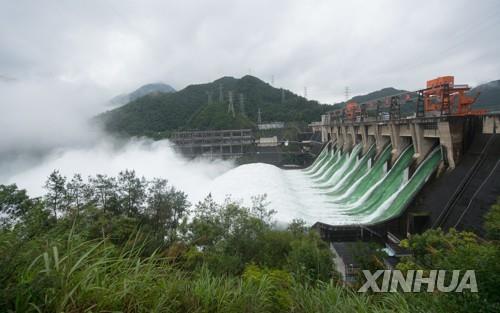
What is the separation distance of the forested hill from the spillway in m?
32.5

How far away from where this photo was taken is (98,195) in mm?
9844


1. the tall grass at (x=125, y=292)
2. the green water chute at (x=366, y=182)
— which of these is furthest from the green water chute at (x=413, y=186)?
the tall grass at (x=125, y=292)

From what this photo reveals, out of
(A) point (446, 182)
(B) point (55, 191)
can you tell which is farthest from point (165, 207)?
(A) point (446, 182)

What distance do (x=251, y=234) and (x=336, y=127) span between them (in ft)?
68.2

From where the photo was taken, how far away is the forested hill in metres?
55.6

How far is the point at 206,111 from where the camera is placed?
57344 mm

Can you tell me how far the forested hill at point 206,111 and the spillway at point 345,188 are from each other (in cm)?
3247

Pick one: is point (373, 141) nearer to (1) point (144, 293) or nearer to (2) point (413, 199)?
(2) point (413, 199)

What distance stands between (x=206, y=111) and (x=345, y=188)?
45232 mm

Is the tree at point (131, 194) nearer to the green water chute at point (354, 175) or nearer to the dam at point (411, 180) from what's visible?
the dam at point (411, 180)

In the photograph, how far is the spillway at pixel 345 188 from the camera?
37.2 ft

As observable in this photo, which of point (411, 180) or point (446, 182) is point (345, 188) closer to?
point (411, 180)

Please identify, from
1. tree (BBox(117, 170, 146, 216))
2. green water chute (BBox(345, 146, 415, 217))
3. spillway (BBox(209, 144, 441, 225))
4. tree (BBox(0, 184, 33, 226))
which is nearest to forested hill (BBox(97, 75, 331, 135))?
spillway (BBox(209, 144, 441, 225))

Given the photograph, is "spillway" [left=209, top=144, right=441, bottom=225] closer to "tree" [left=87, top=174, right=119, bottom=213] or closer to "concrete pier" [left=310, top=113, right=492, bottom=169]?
"concrete pier" [left=310, top=113, right=492, bottom=169]
